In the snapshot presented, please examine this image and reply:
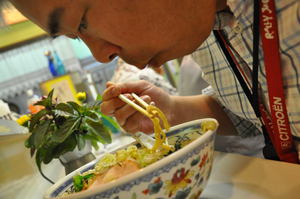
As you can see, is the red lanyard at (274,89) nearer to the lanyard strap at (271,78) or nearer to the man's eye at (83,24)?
the lanyard strap at (271,78)

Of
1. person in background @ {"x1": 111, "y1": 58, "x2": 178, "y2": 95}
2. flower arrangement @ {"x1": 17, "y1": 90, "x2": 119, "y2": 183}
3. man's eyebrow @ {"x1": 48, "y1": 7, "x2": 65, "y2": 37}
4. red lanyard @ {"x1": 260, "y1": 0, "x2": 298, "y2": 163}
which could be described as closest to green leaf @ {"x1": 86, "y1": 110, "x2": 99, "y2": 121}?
flower arrangement @ {"x1": 17, "y1": 90, "x2": 119, "y2": 183}

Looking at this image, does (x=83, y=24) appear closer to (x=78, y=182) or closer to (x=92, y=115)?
(x=78, y=182)

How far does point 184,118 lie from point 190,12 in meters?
0.55

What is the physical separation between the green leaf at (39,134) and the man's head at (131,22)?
392 mm

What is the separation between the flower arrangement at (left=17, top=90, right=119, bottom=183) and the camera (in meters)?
0.93

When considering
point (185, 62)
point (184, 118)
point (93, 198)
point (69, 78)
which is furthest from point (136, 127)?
point (69, 78)

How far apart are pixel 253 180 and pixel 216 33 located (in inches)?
14.5

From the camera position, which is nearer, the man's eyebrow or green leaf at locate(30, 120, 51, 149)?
the man's eyebrow

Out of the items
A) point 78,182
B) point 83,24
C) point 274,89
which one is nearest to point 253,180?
point 274,89

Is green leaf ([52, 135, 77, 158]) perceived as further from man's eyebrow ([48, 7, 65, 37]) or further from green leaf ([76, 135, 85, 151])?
man's eyebrow ([48, 7, 65, 37])

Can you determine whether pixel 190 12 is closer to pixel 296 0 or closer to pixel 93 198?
pixel 296 0

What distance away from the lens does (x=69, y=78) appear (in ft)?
10.5

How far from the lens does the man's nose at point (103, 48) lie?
2.18 feet

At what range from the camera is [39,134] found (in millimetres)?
929
